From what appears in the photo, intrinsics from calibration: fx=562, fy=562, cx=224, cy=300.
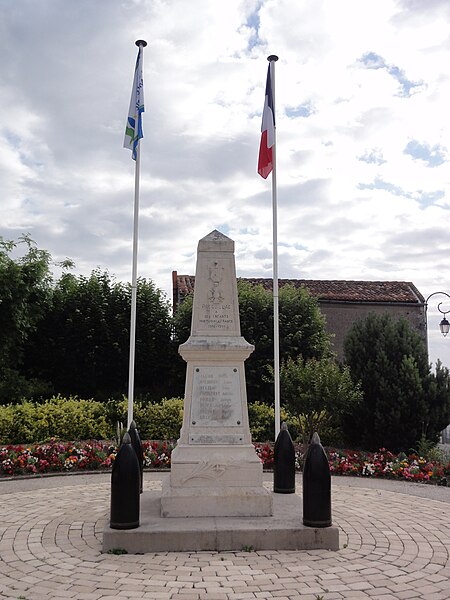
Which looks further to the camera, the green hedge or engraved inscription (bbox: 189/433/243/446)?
the green hedge

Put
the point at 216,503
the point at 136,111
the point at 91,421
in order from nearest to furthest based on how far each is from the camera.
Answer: the point at 216,503 → the point at 136,111 → the point at 91,421

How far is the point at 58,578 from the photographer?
4.60m

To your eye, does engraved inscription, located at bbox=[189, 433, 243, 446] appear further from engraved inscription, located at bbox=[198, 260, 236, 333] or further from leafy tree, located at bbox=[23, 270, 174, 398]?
leafy tree, located at bbox=[23, 270, 174, 398]

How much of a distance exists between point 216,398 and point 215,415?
20cm

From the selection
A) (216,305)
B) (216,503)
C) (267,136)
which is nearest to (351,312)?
(267,136)

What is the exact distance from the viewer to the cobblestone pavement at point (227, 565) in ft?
14.2

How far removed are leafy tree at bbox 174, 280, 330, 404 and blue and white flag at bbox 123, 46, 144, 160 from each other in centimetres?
774

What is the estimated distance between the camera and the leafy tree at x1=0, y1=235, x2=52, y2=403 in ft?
56.2

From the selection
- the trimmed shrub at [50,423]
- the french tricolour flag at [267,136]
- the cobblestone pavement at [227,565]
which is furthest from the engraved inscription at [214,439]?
the trimmed shrub at [50,423]

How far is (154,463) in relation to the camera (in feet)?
35.6

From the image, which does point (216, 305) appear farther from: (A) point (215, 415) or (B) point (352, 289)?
(B) point (352, 289)

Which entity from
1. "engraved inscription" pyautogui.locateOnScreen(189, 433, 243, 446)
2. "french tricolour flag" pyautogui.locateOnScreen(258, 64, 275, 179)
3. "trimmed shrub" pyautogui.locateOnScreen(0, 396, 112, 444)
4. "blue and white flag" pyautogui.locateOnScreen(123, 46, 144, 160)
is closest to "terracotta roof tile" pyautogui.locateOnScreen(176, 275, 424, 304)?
"trimmed shrub" pyautogui.locateOnScreen(0, 396, 112, 444)

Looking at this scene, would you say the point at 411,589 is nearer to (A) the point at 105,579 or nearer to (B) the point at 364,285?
(A) the point at 105,579

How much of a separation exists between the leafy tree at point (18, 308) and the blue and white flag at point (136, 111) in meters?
7.12
